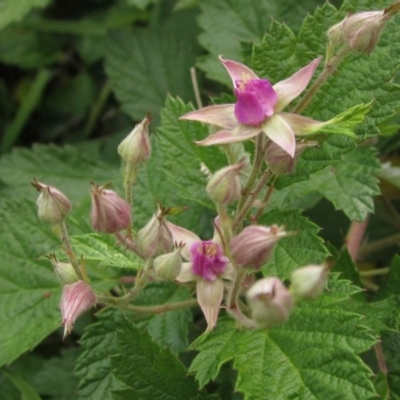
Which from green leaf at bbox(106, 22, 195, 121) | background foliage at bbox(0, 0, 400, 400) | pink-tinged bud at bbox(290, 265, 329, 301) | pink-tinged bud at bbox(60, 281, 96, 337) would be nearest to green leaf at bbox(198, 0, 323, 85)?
background foliage at bbox(0, 0, 400, 400)

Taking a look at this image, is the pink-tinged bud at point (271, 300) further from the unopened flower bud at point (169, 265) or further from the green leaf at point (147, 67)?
the green leaf at point (147, 67)

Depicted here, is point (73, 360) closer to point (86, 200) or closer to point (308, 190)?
point (86, 200)

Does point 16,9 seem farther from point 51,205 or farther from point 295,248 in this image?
point 295,248

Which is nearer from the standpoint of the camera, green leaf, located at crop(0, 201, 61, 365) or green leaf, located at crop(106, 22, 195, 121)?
green leaf, located at crop(0, 201, 61, 365)

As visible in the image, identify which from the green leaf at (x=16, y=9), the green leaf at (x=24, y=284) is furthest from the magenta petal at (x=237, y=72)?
the green leaf at (x=16, y=9)

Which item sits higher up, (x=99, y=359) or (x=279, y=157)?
(x=279, y=157)

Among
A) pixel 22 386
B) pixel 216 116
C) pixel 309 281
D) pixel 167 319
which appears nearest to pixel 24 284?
pixel 22 386

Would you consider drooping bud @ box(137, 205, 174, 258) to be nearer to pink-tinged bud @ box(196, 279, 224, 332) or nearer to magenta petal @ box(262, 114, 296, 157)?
pink-tinged bud @ box(196, 279, 224, 332)
